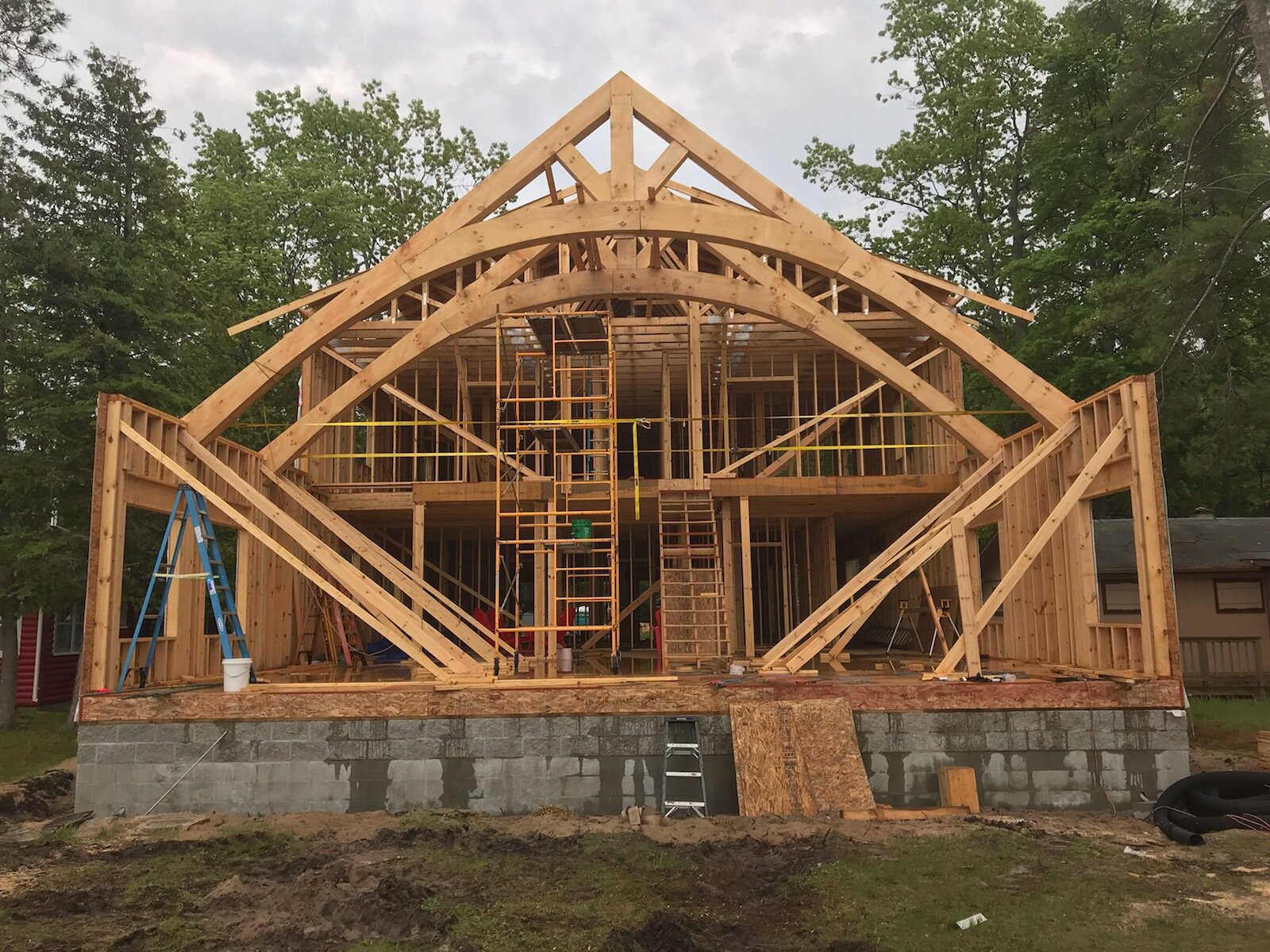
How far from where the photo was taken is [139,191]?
55.6ft

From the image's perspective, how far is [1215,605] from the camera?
715 inches

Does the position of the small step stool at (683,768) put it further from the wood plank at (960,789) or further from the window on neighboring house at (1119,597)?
the window on neighboring house at (1119,597)

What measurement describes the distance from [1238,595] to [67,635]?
25201mm

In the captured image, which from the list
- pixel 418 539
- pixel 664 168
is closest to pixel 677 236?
pixel 664 168

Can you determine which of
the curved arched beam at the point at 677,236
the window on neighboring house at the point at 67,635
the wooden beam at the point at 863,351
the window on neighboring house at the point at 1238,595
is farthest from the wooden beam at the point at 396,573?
the window on neighboring house at the point at 1238,595

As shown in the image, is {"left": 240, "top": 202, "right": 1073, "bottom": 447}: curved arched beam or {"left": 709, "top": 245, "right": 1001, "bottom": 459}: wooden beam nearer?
{"left": 240, "top": 202, "right": 1073, "bottom": 447}: curved arched beam

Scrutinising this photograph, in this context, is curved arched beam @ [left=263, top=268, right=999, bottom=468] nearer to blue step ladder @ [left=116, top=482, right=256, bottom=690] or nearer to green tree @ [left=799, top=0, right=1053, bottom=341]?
blue step ladder @ [left=116, top=482, right=256, bottom=690]

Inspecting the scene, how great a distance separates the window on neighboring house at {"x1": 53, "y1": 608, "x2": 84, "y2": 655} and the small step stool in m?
17.8

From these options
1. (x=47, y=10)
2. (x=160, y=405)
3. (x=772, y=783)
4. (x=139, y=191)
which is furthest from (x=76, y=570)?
(x=772, y=783)

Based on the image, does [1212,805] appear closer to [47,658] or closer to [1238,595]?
[1238,595]

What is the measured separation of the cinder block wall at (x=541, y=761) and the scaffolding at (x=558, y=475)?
5.43ft

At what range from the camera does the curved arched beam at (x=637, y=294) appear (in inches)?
445

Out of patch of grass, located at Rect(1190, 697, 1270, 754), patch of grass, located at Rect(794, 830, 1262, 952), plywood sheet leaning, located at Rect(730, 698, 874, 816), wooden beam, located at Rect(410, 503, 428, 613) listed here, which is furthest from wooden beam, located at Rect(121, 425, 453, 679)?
patch of grass, located at Rect(1190, 697, 1270, 754)

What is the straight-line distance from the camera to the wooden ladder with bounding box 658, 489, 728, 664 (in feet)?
44.5
